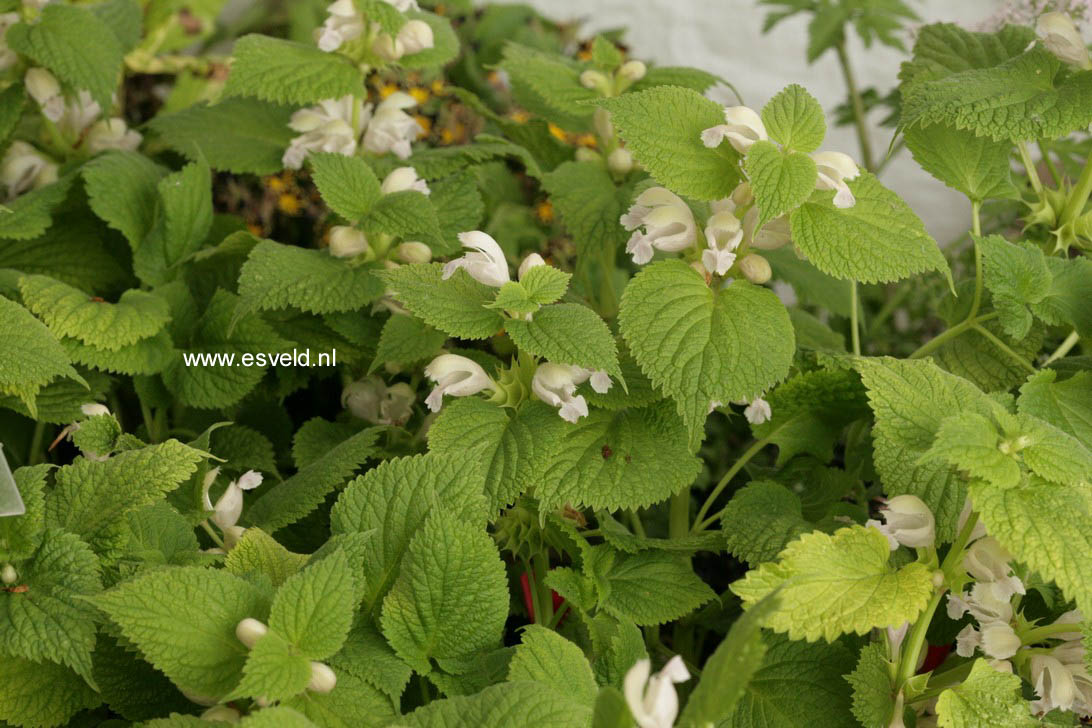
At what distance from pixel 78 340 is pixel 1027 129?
0.59m

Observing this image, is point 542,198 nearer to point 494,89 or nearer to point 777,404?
point 494,89

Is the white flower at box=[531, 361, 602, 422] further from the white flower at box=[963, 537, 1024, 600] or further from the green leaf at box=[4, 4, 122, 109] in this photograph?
the green leaf at box=[4, 4, 122, 109]

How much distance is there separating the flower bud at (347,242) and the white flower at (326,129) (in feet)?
0.33

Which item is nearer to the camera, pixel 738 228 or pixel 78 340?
pixel 738 228

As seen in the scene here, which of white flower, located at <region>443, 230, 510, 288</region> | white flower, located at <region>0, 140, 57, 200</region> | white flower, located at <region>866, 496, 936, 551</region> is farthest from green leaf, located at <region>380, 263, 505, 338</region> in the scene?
white flower, located at <region>0, 140, 57, 200</region>

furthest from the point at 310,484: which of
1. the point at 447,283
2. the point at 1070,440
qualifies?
the point at 1070,440

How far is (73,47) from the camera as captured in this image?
0.82 metres

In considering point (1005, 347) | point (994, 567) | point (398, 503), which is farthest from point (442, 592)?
point (1005, 347)

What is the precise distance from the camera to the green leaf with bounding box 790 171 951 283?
576mm

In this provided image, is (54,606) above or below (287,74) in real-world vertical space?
below

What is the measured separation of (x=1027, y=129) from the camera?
2.09 feet

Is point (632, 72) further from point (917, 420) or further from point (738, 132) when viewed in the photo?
point (917, 420)

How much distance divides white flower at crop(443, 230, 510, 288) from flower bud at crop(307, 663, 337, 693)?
22cm

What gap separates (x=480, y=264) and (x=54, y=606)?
0.87 feet
